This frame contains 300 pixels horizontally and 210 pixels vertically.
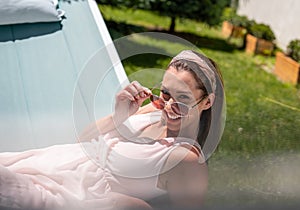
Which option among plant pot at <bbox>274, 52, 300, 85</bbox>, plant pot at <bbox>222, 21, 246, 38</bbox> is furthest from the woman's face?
plant pot at <bbox>222, 21, 246, 38</bbox>

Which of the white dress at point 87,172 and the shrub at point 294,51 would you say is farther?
the shrub at point 294,51

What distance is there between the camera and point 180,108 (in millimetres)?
1326

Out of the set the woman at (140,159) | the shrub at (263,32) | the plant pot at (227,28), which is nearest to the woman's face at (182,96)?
the woman at (140,159)

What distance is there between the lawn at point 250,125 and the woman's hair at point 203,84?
5.6 inches

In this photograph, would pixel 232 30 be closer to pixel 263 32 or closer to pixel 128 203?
pixel 263 32

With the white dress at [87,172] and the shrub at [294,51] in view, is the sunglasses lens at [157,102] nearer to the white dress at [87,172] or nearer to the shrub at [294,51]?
the white dress at [87,172]

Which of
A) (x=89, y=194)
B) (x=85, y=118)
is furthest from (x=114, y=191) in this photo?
(x=85, y=118)

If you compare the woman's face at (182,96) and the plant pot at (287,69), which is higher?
the woman's face at (182,96)

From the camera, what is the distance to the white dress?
1.30m

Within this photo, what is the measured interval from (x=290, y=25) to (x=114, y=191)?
4.37 meters

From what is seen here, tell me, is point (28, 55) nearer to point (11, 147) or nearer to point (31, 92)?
point (31, 92)

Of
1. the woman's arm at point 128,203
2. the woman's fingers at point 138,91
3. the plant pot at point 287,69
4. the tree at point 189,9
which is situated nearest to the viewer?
the woman's arm at point 128,203

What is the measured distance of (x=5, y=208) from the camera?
122 cm

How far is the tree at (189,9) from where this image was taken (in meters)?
5.37
